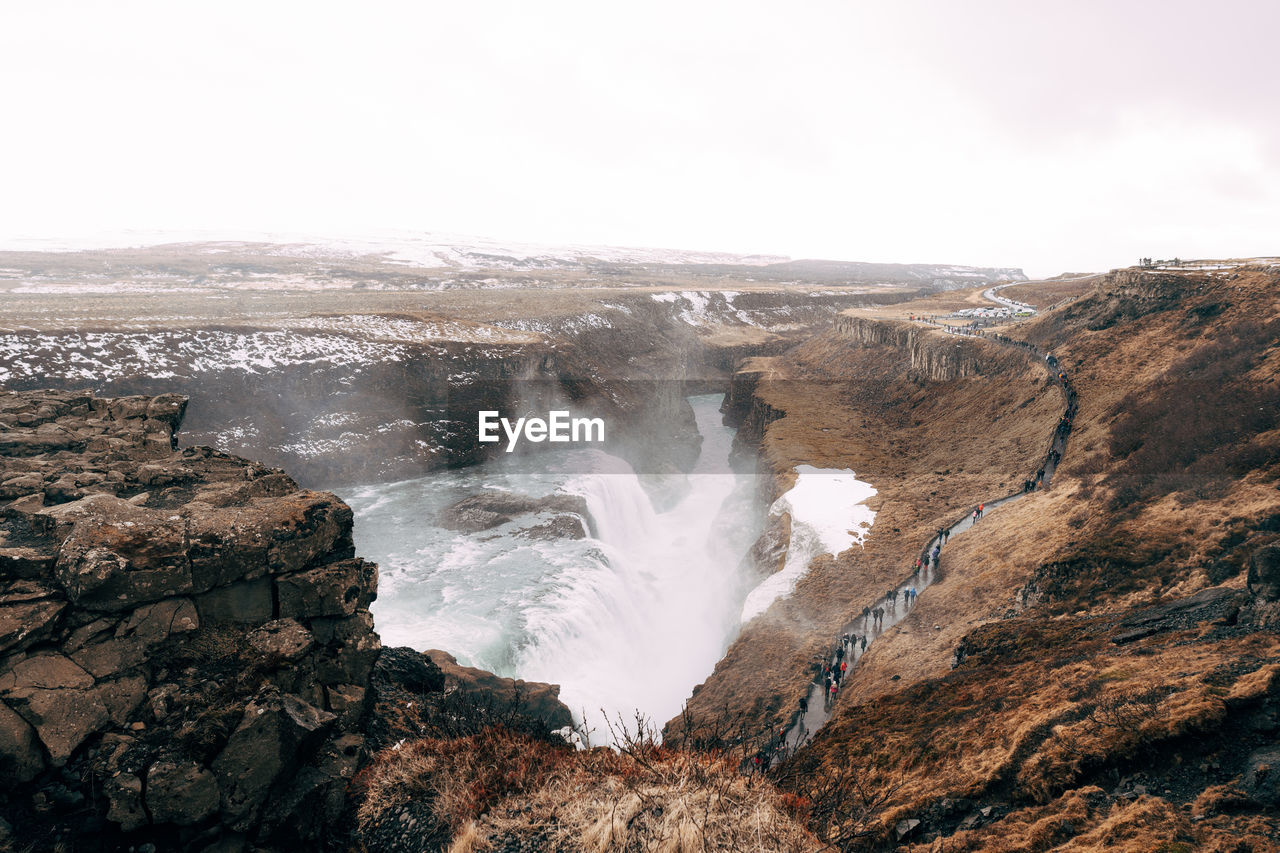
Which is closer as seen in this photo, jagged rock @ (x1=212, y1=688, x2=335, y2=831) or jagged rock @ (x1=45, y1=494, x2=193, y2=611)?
jagged rock @ (x1=212, y1=688, x2=335, y2=831)

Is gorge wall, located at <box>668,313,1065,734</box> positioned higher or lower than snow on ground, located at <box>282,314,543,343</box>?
lower

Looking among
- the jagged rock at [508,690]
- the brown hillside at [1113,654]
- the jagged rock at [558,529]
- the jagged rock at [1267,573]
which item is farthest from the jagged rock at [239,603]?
the jagged rock at [558,529]

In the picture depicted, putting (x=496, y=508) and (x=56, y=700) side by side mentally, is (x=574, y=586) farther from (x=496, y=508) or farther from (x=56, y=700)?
(x=56, y=700)

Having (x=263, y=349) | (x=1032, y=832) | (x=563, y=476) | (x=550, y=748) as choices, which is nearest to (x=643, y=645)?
(x=563, y=476)

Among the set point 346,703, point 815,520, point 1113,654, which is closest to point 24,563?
point 346,703

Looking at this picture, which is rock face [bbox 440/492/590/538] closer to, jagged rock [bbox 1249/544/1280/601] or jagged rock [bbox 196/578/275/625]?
jagged rock [bbox 196/578/275/625]

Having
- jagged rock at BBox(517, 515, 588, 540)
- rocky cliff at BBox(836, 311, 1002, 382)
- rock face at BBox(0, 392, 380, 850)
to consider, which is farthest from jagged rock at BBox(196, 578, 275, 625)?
rocky cliff at BBox(836, 311, 1002, 382)

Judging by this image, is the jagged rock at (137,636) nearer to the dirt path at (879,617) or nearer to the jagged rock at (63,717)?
the jagged rock at (63,717)
